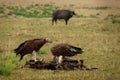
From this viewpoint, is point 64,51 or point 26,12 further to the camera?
point 26,12

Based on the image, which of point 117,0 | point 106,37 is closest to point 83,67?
point 106,37

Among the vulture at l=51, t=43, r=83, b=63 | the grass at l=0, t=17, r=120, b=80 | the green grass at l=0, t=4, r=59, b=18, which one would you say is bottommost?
the grass at l=0, t=17, r=120, b=80

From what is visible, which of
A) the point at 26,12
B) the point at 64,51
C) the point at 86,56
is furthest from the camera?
the point at 26,12

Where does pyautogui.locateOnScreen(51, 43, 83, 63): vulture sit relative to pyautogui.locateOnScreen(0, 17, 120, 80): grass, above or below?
above

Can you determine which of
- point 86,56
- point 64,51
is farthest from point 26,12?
point 64,51

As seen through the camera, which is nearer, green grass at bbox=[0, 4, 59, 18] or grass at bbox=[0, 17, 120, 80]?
grass at bbox=[0, 17, 120, 80]

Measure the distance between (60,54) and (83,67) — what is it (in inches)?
29.3

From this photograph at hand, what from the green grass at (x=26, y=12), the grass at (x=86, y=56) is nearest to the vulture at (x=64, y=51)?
the grass at (x=86, y=56)

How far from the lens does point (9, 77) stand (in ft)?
34.3

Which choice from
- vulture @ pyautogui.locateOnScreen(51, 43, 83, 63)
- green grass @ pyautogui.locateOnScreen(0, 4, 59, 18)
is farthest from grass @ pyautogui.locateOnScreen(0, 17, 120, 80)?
green grass @ pyautogui.locateOnScreen(0, 4, 59, 18)

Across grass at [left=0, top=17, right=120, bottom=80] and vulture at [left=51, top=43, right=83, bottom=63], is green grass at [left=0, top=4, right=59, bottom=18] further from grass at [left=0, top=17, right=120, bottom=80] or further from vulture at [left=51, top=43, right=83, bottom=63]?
vulture at [left=51, top=43, right=83, bottom=63]

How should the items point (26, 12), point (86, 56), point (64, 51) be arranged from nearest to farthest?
point (64, 51) < point (86, 56) < point (26, 12)

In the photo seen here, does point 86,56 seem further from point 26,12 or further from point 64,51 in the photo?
point 26,12

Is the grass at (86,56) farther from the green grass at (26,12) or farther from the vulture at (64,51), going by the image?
the green grass at (26,12)
